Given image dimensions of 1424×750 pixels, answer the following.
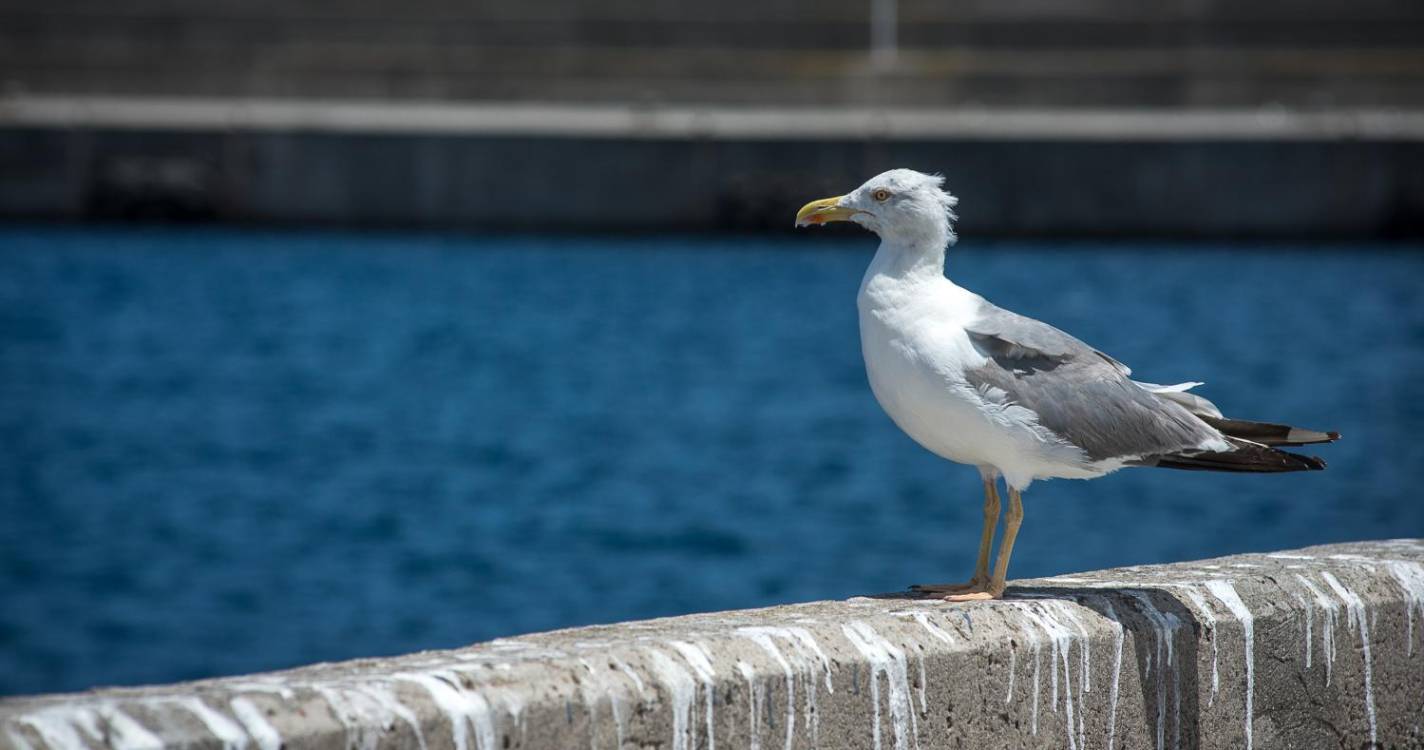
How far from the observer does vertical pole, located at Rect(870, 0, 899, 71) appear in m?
31.0

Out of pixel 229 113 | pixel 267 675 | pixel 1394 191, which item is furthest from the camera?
pixel 229 113

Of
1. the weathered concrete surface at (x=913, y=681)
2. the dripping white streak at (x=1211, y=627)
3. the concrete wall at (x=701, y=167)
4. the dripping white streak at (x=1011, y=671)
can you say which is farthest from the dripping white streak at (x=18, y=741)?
the concrete wall at (x=701, y=167)

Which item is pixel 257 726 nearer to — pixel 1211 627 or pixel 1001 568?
pixel 1001 568

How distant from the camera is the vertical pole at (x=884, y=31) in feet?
102

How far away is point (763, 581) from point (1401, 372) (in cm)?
1210

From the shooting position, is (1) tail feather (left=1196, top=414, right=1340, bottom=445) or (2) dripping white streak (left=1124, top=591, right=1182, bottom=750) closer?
(2) dripping white streak (left=1124, top=591, right=1182, bottom=750)

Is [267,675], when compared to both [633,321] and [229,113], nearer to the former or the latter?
[633,321]

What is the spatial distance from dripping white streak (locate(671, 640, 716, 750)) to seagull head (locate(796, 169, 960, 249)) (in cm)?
116

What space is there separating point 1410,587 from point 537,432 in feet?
51.1

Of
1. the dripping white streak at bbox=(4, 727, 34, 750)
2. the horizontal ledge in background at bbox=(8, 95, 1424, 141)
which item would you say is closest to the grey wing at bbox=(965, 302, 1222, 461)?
the dripping white streak at bbox=(4, 727, 34, 750)

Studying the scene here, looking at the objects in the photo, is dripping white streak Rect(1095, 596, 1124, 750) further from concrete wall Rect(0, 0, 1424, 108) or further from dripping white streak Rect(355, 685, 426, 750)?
concrete wall Rect(0, 0, 1424, 108)

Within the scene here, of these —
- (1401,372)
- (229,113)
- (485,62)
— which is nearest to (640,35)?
(485,62)

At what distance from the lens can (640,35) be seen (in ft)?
105

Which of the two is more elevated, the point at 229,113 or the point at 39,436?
the point at 229,113
